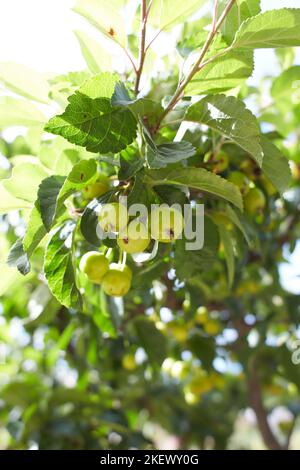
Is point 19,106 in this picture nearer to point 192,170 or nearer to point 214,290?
point 192,170

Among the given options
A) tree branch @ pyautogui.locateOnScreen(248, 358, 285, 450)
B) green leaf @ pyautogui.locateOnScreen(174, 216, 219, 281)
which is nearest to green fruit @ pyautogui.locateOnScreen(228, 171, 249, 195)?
green leaf @ pyautogui.locateOnScreen(174, 216, 219, 281)

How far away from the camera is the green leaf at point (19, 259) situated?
0.80 meters

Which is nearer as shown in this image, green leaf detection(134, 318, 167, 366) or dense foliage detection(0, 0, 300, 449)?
dense foliage detection(0, 0, 300, 449)

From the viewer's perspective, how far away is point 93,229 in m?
0.86

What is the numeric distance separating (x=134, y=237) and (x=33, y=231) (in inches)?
6.1

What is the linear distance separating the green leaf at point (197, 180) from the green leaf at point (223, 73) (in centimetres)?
15

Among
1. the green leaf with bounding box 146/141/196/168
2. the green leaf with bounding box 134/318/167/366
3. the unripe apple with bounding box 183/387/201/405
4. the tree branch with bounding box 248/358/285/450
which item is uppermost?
the green leaf with bounding box 146/141/196/168

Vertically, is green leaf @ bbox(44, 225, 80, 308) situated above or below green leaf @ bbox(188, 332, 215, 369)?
above

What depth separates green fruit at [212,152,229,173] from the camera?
1.12 meters

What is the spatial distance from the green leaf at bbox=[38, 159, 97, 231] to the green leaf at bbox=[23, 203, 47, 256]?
0.07 feet

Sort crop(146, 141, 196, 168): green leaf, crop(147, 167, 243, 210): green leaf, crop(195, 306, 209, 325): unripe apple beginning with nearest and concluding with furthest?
1. crop(146, 141, 196, 168): green leaf
2. crop(147, 167, 243, 210): green leaf
3. crop(195, 306, 209, 325): unripe apple

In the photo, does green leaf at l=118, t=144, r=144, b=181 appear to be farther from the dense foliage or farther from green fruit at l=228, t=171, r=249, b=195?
green fruit at l=228, t=171, r=249, b=195

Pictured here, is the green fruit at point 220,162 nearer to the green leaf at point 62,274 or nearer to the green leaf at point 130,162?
the green leaf at point 130,162
